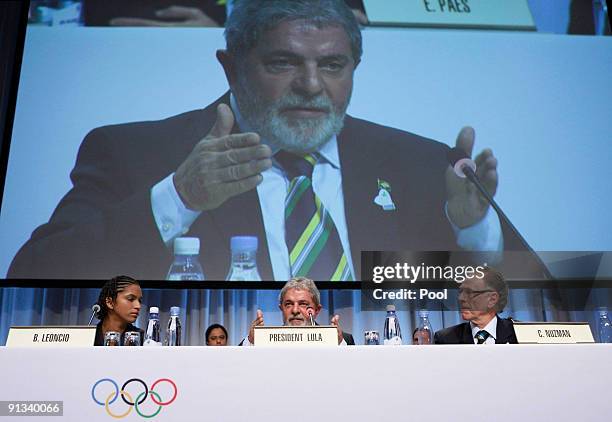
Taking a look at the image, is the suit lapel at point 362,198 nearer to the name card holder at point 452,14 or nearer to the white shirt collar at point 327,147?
the white shirt collar at point 327,147

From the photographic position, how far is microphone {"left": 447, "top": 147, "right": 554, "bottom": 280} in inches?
154

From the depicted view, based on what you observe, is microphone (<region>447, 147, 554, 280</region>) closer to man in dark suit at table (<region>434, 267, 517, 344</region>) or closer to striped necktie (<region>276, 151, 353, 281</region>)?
striped necktie (<region>276, 151, 353, 281</region>)

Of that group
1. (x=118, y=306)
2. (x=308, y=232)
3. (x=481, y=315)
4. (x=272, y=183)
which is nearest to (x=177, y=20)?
(x=272, y=183)

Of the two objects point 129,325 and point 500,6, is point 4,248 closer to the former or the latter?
point 129,325

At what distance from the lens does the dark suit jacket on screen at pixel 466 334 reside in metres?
2.57

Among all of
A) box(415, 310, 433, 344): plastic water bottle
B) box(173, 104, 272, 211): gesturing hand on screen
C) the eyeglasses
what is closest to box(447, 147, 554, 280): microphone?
box(173, 104, 272, 211): gesturing hand on screen

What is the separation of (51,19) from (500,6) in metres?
2.81

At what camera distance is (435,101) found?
4.21m

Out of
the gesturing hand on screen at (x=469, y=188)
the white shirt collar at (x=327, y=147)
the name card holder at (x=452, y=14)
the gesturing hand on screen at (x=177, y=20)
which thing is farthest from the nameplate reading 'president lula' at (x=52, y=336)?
the name card holder at (x=452, y=14)

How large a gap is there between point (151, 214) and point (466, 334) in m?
1.99

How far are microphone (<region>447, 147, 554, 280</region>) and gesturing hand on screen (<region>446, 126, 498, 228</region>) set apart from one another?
2cm

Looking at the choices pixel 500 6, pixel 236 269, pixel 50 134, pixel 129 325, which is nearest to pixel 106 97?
pixel 50 134

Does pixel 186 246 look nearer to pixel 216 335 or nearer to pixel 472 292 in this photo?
pixel 216 335

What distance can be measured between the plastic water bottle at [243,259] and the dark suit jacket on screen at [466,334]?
1.36 m
